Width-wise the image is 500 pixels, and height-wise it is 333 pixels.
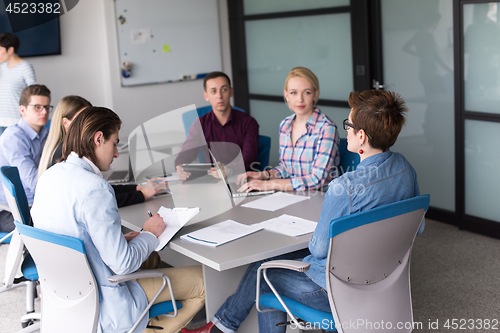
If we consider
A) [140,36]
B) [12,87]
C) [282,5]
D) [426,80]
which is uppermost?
[282,5]

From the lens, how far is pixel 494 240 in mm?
3609

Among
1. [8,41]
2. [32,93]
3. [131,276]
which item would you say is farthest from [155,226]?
[8,41]

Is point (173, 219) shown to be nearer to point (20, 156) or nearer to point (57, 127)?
point (57, 127)

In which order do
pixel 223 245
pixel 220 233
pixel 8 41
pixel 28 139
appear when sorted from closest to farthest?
pixel 223 245, pixel 220 233, pixel 28 139, pixel 8 41

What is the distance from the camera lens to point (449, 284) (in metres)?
2.95

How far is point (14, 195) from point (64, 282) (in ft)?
2.18

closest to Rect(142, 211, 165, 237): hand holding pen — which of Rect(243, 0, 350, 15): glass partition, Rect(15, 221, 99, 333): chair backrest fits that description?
Rect(15, 221, 99, 333): chair backrest

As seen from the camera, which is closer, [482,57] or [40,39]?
[482,57]

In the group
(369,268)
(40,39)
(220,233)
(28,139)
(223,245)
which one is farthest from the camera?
(40,39)

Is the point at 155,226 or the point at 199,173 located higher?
the point at 199,173

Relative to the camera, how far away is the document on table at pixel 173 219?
1957 mm

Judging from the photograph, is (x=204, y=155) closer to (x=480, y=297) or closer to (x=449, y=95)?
(x=480, y=297)

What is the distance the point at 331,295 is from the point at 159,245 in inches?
27.7

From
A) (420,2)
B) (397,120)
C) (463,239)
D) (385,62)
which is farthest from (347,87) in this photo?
(397,120)
